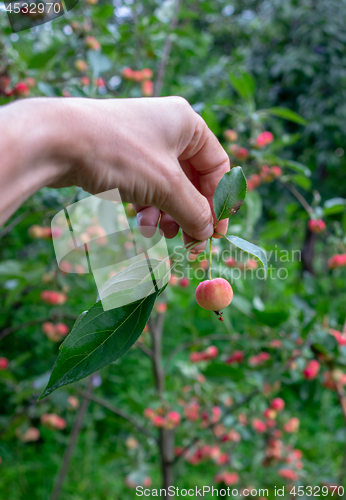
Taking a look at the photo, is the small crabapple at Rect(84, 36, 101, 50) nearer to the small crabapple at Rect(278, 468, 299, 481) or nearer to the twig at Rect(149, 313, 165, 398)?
the twig at Rect(149, 313, 165, 398)

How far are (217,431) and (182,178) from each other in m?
1.26

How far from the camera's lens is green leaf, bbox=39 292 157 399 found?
0.32 m

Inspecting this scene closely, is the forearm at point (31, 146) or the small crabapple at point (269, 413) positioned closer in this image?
the forearm at point (31, 146)

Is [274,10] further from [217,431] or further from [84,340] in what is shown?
[84,340]

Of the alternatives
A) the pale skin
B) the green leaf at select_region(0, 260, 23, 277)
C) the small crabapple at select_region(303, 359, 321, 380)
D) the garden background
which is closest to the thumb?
the pale skin

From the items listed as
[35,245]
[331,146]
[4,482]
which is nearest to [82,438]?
[4,482]

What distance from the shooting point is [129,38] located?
140 centimetres

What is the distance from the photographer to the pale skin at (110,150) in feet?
1.02

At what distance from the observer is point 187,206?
1.40ft

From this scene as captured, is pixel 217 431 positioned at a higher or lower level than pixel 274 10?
lower

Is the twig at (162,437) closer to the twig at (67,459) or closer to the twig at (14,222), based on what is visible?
the twig at (67,459)

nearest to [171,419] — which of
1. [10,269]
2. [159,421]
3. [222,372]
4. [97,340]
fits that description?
[159,421]

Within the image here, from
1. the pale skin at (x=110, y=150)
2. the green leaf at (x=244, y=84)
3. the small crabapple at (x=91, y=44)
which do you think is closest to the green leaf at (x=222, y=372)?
the pale skin at (x=110, y=150)

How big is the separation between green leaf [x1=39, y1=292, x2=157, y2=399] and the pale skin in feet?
0.38
